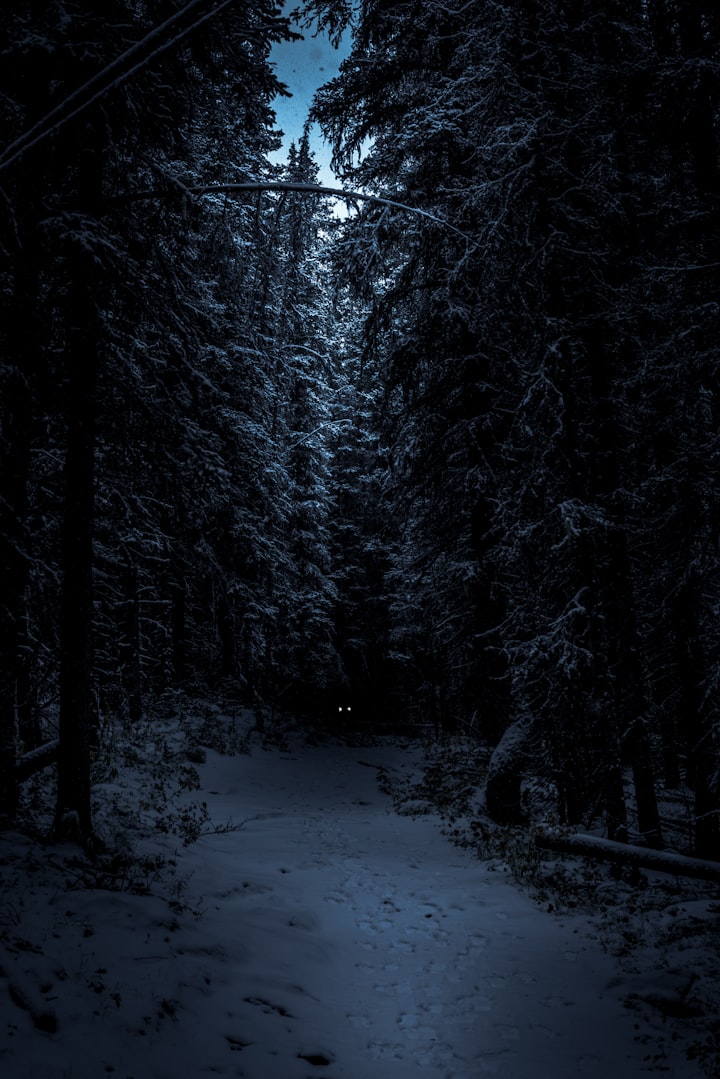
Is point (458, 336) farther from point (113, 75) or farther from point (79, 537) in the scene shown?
point (113, 75)

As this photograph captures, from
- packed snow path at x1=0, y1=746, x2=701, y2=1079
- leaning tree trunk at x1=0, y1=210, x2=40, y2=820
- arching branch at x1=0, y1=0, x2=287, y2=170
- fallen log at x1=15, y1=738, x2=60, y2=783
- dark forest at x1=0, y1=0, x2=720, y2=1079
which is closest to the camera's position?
arching branch at x1=0, y1=0, x2=287, y2=170

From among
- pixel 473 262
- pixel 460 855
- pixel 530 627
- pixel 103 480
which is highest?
pixel 473 262

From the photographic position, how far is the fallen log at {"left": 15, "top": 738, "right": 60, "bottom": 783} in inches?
320

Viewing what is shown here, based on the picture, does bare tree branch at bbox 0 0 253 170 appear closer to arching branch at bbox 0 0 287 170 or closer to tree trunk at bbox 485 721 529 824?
arching branch at bbox 0 0 287 170

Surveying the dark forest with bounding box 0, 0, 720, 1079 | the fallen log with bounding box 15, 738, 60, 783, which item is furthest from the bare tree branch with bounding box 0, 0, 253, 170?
the fallen log with bounding box 15, 738, 60, 783

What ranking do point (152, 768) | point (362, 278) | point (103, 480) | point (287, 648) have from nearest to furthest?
point (103, 480) < point (362, 278) < point (152, 768) < point (287, 648)

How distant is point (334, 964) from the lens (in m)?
6.32

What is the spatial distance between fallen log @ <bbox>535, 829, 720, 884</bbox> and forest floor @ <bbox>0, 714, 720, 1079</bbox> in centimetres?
23

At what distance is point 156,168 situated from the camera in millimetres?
7117

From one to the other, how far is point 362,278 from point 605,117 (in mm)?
4571

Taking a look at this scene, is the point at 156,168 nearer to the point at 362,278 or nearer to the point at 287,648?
the point at 362,278

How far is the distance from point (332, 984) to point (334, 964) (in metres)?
0.46

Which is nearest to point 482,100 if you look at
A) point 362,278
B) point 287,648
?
point 362,278

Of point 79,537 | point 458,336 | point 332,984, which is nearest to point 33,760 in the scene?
point 79,537
